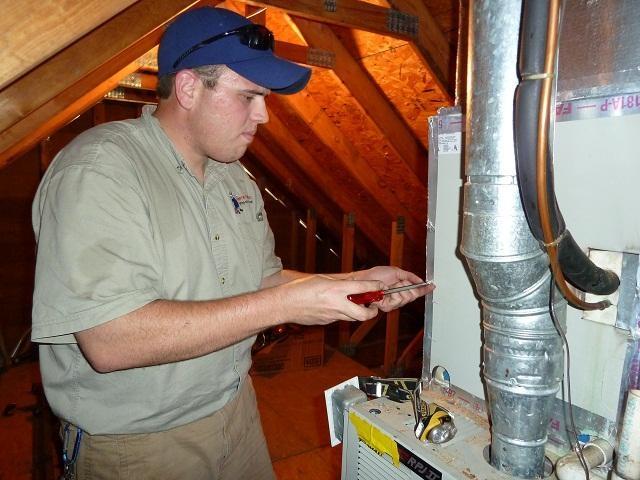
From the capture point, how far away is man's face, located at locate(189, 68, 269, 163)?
110 centimetres

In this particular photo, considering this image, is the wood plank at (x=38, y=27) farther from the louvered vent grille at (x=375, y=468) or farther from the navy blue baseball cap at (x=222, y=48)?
the louvered vent grille at (x=375, y=468)

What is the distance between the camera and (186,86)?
110cm

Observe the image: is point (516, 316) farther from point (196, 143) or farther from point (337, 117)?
point (337, 117)

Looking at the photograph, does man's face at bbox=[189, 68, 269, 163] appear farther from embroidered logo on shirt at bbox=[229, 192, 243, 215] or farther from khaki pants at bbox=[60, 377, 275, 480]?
khaki pants at bbox=[60, 377, 275, 480]

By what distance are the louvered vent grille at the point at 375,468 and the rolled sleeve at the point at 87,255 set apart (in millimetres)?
558

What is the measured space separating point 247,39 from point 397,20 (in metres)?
1.28

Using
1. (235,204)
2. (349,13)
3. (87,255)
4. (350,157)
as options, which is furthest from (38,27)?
(350,157)

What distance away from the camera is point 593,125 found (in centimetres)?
70

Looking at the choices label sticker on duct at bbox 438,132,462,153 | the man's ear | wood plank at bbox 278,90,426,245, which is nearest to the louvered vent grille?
label sticker on duct at bbox 438,132,462,153

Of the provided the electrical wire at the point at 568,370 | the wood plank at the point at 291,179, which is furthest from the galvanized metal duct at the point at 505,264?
the wood plank at the point at 291,179

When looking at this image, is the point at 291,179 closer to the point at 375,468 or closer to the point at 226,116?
the point at 226,116

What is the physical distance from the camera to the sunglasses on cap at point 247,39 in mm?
1063

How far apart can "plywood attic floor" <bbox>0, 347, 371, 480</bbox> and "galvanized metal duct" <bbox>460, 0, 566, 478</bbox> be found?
184 cm

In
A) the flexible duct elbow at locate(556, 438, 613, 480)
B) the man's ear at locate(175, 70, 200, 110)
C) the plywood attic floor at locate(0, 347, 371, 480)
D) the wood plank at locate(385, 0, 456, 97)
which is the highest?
the wood plank at locate(385, 0, 456, 97)
